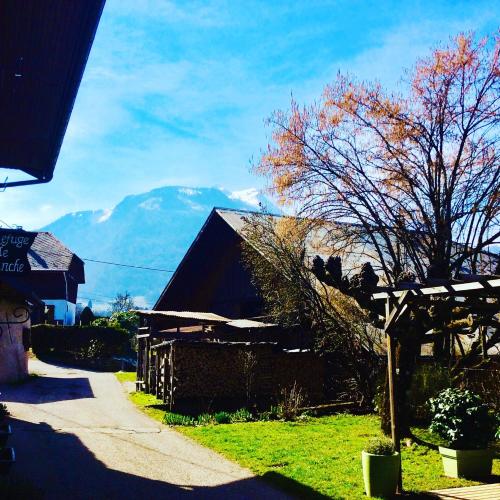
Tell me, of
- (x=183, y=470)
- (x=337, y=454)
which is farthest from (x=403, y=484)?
(x=183, y=470)

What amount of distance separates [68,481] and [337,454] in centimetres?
469

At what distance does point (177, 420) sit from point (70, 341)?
19.9 meters

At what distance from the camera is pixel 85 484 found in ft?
25.2

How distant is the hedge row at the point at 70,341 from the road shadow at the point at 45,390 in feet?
28.7

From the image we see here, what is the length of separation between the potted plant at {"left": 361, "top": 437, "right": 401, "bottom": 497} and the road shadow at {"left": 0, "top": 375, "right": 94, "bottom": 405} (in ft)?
37.6

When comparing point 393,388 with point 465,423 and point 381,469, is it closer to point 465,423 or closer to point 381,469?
point 465,423

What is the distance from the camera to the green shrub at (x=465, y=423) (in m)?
8.43

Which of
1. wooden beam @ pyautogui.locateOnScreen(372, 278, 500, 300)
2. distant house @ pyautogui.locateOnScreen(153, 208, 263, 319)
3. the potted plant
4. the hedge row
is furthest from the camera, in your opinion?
the hedge row

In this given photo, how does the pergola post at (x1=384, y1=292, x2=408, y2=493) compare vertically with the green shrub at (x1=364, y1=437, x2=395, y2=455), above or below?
above

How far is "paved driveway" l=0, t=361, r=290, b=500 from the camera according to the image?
7.54 metres

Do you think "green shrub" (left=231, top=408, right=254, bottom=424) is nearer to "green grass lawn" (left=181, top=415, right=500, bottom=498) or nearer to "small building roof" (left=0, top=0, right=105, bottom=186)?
"green grass lawn" (left=181, top=415, right=500, bottom=498)

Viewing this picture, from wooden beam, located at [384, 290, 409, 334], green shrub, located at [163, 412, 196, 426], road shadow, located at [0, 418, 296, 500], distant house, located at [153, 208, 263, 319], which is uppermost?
distant house, located at [153, 208, 263, 319]

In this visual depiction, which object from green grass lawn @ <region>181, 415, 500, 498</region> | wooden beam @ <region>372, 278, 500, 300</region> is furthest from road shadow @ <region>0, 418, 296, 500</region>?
wooden beam @ <region>372, 278, 500, 300</region>

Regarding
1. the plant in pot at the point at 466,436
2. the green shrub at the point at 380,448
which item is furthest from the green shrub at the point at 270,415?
the green shrub at the point at 380,448
